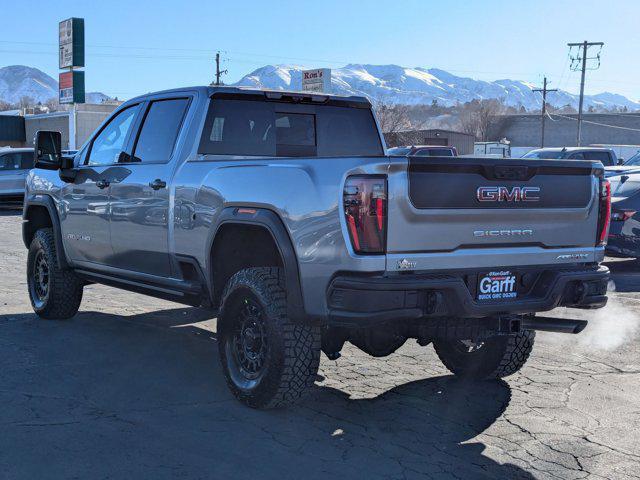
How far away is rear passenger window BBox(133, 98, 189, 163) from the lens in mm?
5980

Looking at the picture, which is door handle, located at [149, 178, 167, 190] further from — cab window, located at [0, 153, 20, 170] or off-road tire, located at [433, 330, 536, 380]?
cab window, located at [0, 153, 20, 170]

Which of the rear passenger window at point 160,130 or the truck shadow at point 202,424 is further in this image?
the rear passenger window at point 160,130

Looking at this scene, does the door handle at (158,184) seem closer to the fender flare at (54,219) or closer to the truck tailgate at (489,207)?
the fender flare at (54,219)

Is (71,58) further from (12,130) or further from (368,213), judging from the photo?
(368,213)

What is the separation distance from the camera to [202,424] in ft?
15.0

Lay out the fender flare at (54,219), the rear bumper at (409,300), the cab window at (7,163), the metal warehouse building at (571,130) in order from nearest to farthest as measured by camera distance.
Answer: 1. the rear bumper at (409,300)
2. the fender flare at (54,219)
3. the cab window at (7,163)
4. the metal warehouse building at (571,130)

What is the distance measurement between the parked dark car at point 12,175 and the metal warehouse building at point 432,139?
1554 inches

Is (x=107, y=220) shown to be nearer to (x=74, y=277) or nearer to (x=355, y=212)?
(x=74, y=277)

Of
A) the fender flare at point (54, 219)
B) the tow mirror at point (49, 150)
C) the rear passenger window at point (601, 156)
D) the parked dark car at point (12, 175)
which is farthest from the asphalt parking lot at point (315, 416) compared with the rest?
the parked dark car at point (12, 175)

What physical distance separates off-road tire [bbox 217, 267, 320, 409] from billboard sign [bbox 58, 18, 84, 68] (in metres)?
36.0

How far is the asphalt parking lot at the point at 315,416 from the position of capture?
3982mm

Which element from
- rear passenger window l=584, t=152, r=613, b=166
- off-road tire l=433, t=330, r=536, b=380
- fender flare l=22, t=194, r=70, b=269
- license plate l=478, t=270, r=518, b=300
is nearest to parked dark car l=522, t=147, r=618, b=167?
rear passenger window l=584, t=152, r=613, b=166

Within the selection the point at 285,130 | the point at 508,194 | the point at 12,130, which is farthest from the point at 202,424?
the point at 12,130

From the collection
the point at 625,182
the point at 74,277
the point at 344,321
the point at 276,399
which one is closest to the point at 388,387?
the point at 276,399
